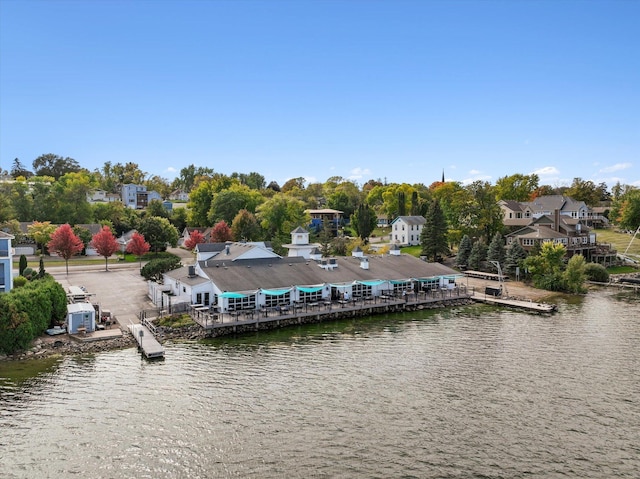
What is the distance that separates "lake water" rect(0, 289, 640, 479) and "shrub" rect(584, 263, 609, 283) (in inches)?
1000

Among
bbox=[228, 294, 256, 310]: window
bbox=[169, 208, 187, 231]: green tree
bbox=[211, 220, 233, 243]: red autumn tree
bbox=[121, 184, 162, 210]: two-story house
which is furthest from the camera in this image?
bbox=[121, 184, 162, 210]: two-story house

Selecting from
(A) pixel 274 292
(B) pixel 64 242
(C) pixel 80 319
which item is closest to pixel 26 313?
(C) pixel 80 319

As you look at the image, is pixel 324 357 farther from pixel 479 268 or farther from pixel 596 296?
pixel 479 268

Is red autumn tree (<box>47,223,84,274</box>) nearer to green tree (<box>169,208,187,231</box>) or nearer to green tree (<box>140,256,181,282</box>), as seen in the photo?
green tree (<box>140,256,181,282</box>)

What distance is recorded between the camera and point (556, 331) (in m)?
35.3

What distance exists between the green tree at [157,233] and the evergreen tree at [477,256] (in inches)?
1676

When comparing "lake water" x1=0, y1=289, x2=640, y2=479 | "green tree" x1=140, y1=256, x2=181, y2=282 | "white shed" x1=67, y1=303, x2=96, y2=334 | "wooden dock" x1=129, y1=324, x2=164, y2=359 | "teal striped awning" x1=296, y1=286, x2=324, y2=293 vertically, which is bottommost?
"lake water" x1=0, y1=289, x2=640, y2=479

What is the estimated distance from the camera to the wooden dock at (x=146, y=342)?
2833 centimetres

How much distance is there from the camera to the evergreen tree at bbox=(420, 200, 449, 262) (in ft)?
227

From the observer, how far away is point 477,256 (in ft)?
205

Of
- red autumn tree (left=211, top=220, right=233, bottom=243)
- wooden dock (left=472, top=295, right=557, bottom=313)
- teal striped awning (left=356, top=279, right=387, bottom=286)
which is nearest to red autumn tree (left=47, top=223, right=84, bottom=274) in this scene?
red autumn tree (left=211, top=220, right=233, bottom=243)

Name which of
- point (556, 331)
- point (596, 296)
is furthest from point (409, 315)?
point (596, 296)

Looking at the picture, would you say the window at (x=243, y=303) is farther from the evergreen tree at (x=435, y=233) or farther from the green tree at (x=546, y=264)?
the evergreen tree at (x=435, y=233)

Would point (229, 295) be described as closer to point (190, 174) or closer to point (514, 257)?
point (514, 257)
